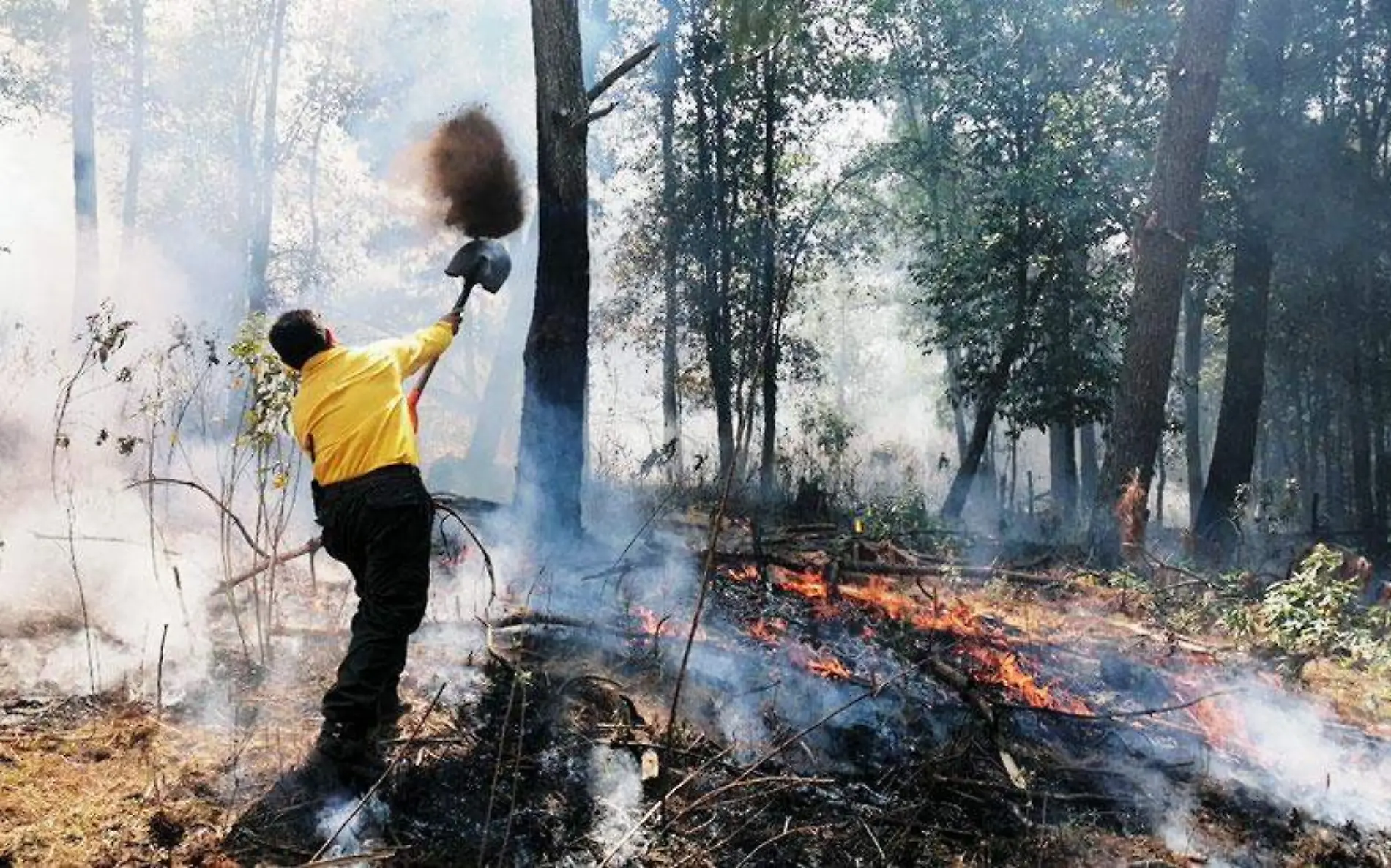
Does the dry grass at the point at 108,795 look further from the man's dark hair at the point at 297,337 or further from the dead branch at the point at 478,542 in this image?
the man's dark hair at the point at 297,337

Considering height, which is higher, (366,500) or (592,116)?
(592,116)

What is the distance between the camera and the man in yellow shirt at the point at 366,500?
3633 millimetres

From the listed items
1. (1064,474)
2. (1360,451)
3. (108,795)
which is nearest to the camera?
(108,795)

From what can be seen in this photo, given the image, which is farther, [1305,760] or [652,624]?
[652,624]

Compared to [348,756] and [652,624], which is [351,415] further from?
[652,624]

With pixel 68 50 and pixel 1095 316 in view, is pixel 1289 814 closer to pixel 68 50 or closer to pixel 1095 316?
Answer: pixel 1095 316

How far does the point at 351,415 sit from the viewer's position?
12.6 ft

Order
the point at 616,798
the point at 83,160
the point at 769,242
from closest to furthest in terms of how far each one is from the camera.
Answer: the point at 616,798 < the point at 769,242 < the point at 83,160

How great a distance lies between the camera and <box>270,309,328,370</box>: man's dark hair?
3.90m

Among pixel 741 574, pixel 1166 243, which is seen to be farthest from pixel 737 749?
pixel 1166 243

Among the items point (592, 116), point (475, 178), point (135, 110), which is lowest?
point (475, 178)

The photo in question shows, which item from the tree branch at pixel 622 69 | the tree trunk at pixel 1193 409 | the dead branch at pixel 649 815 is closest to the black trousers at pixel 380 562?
the dead branch at pixel 649 815

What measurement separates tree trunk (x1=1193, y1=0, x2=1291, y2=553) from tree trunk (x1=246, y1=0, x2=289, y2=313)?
16557 mm

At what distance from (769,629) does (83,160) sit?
1486 centimetres
